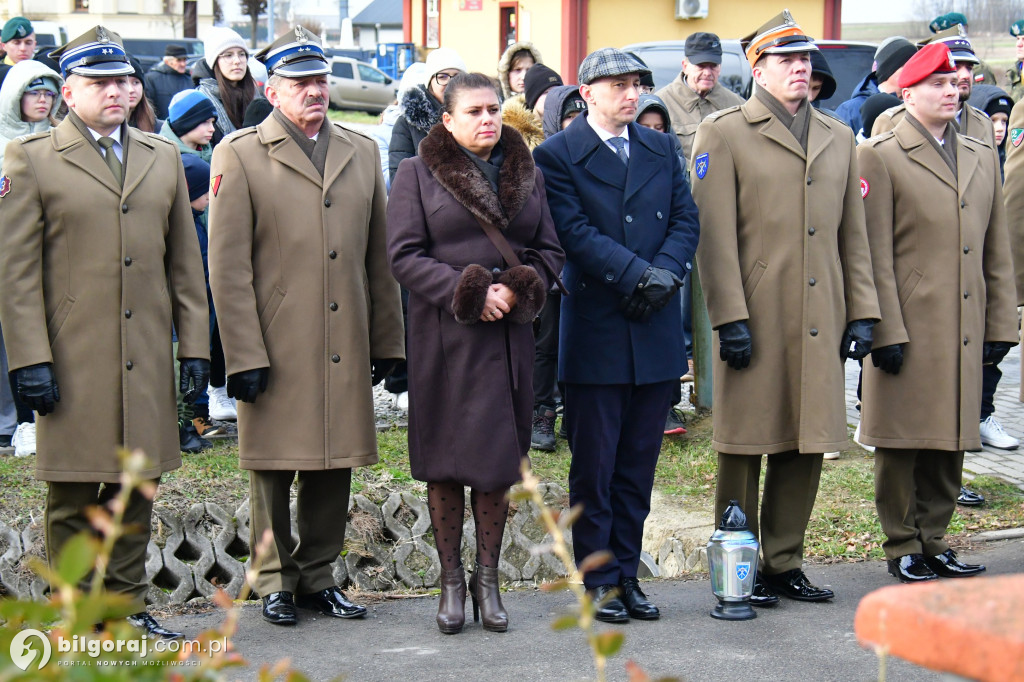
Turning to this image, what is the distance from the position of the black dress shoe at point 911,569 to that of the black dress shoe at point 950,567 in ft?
0.23

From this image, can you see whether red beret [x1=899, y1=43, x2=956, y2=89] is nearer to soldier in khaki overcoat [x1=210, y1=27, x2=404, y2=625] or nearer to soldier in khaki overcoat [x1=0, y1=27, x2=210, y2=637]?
soldier in khaki overcoat [x1=210, y1=27, x2=404, y2=625]

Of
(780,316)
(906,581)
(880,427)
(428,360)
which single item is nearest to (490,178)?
(428,360)

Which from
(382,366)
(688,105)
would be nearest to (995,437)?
(688,105)

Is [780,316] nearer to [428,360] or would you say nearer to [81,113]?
[428,360]

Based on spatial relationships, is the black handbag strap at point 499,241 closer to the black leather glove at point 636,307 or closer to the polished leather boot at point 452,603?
the black leather glove at point 636,307

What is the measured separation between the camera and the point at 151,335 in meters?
4.53

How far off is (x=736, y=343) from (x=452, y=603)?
4.79 ft

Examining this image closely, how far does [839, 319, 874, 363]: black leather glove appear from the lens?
5.00 m

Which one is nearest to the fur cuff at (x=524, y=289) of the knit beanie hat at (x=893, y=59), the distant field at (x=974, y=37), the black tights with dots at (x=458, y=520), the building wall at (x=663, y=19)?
the black tights with dots at (x=458, y=520)

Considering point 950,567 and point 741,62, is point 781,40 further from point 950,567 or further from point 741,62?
point 741,62

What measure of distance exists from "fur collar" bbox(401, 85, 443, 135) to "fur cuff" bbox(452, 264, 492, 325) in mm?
2899

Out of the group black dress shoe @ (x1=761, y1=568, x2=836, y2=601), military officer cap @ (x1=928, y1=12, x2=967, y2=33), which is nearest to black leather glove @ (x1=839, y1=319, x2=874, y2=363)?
black dress shoe @ (x1=761, y1=568, x2=836, y2=601)

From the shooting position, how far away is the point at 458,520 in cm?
468

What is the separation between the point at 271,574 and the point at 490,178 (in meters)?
1.71
